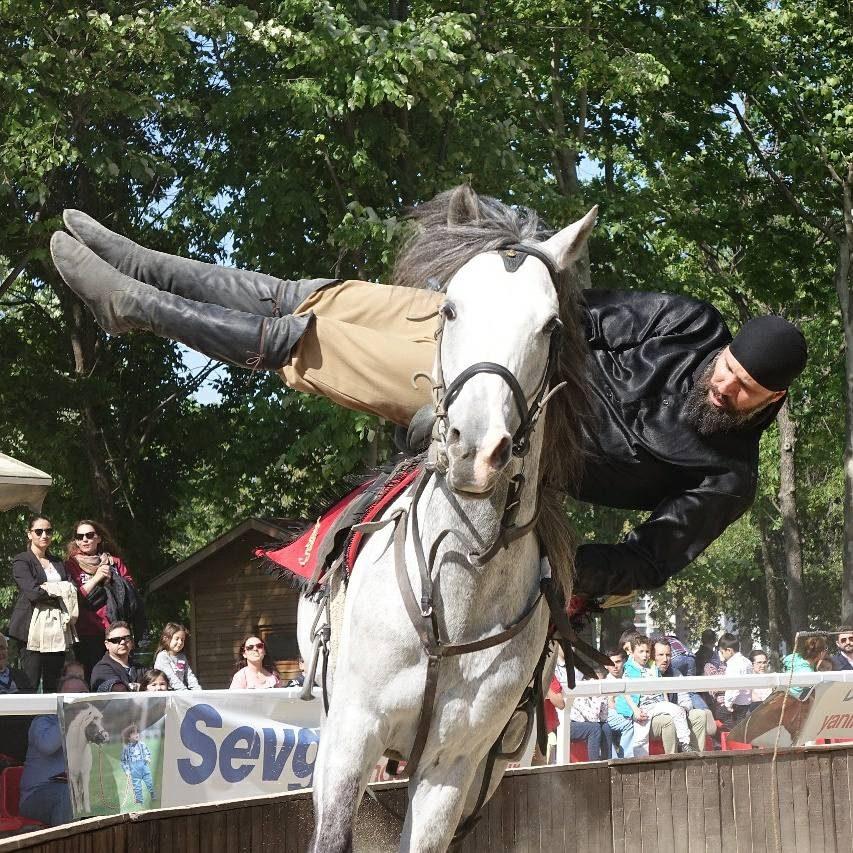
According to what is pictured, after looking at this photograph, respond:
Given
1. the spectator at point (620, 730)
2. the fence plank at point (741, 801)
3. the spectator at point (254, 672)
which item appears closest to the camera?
the fence plank at point (741, 801)

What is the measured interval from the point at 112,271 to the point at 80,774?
7.67 feet

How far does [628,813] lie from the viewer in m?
6.49

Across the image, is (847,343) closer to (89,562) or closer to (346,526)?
(89,562)

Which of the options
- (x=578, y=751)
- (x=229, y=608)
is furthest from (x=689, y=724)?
(x=229, y=608)

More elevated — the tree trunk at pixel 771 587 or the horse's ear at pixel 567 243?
the tree trunk at pixel 771 587

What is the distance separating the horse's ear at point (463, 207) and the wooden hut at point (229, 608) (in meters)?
14.9

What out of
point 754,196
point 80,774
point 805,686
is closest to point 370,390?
point 80,774

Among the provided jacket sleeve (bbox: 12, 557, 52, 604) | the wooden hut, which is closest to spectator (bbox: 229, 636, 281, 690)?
jacket sleeve (bbox: 12, 557, 52, 604)

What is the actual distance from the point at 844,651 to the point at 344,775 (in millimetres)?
8033

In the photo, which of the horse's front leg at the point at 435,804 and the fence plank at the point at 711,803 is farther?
the fence plank at the point at 711,803

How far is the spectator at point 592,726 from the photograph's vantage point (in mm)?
7613

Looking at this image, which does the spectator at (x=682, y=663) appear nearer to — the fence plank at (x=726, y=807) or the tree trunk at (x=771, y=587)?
the fence plank at (x=726, y=807)

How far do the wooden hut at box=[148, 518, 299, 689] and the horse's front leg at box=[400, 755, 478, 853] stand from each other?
1506cm

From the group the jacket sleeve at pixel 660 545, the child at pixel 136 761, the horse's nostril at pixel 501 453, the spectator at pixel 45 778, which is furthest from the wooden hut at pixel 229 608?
the horse's nostril at pixel 501 453
